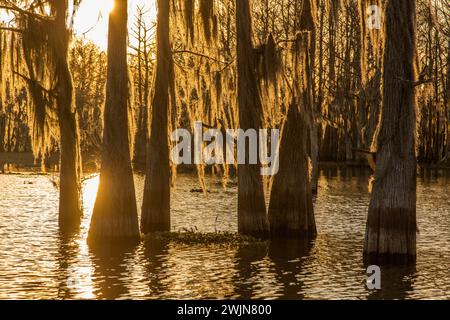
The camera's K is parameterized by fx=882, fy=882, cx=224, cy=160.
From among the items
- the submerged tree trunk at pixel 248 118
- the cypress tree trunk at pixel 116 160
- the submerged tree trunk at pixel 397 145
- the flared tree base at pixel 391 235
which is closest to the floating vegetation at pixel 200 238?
the submerged tree trunk at pixel 248 118

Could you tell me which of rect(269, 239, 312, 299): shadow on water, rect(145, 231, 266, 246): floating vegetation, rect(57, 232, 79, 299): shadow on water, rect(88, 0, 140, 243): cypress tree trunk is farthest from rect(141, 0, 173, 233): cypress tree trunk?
rect(269, 239, 312, 299): shadow on water

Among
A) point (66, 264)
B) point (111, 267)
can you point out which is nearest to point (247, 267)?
point (111, 267)

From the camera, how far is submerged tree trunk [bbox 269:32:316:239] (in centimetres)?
2717

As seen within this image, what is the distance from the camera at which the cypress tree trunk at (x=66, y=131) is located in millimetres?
29422

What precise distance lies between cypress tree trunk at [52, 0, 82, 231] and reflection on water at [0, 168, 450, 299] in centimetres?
96

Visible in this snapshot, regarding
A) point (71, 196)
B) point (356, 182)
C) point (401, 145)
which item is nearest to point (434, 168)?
point (356, 182)

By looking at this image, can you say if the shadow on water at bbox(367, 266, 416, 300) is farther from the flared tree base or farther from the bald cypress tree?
the bald cypress tree

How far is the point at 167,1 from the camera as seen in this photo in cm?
2814

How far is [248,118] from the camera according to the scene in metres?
25.9

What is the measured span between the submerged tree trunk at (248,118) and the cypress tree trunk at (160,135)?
2.59m

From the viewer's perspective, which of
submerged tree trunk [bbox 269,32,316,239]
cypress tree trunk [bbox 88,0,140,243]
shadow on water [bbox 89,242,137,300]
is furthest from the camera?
submerged tree trunk [bbox 269,32,316,239]

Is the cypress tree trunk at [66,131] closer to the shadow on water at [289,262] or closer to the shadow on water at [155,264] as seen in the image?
the shadow on water at [155,264]

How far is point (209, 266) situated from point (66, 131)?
9.59 m
